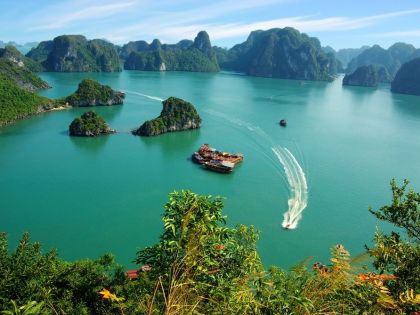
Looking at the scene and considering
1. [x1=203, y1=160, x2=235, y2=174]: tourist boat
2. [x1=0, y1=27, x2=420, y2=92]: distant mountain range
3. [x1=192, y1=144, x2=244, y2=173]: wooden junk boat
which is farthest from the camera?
[x1=0, y1=27, x2=420, y2=92]: distant mountain range

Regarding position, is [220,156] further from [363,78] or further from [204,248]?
[363,78]

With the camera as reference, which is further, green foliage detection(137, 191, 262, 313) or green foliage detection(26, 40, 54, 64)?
green foliage detection(26, 40, 54, 64)

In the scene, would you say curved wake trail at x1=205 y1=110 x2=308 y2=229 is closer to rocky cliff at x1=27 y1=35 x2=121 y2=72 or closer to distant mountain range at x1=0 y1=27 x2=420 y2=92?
rocky cliff at x1=27 y1=35 x2=121 y2=72

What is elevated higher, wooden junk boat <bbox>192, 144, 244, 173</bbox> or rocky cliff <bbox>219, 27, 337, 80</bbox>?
rocky cliff <bbox>219, 27, 337, 80</bbox>

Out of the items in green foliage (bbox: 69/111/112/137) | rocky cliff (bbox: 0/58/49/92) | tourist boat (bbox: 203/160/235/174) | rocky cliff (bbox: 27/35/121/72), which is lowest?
tourist boat (bbox: 203/160/235/174)

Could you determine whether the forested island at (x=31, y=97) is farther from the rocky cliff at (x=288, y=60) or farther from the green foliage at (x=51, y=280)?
the rocky cliff at (x=288, y=60)

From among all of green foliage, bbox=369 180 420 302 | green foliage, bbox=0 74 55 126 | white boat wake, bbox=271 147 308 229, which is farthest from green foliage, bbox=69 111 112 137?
green foliage, bbox=369 180 420 302

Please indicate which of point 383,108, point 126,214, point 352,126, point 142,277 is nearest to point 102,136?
point 126,214

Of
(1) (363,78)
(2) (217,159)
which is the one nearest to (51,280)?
(2) (217,159)
